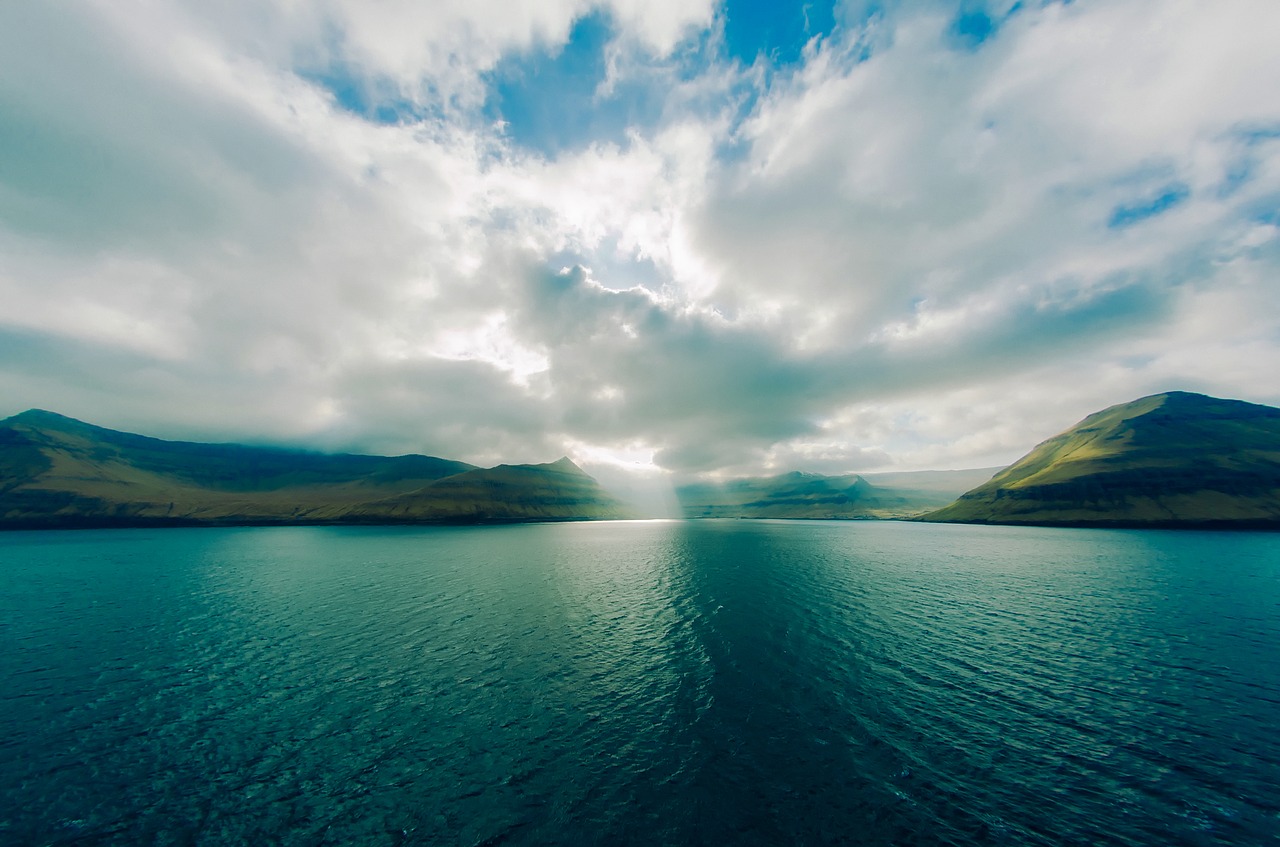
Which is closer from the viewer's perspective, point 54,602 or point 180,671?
point 180,671

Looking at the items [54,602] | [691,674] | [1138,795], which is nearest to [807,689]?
[691,674]

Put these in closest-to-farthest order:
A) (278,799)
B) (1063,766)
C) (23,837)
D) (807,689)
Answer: (23,837)
(278,799)
(1063,766)
(807,689)

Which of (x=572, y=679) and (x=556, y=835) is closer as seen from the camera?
(x=556, y=835)

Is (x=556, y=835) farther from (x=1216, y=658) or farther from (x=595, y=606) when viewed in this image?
(x=1216, y=658)

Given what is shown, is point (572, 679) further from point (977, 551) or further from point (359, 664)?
point (977, 551)

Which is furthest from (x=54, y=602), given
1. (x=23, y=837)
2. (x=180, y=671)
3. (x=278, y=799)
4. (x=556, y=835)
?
(x=556, y=835)

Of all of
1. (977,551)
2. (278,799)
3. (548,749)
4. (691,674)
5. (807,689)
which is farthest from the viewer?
(977,551)
